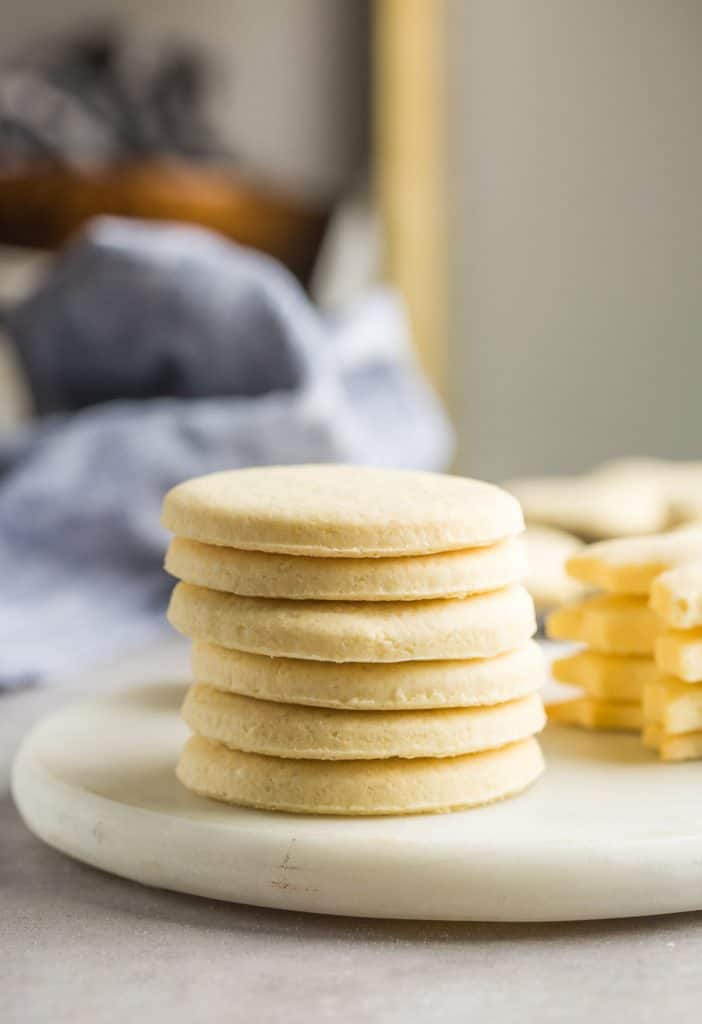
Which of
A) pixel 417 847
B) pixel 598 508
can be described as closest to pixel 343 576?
pixel 417 847

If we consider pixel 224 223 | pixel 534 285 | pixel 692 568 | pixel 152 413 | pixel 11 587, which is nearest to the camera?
pixel 692 568

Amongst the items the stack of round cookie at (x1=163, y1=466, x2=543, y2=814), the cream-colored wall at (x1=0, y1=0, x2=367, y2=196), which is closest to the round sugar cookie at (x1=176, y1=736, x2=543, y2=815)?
the stack of round cookie at (x1=163, y1=466, x2=543, y2=814)

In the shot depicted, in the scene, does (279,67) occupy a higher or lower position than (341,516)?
higher

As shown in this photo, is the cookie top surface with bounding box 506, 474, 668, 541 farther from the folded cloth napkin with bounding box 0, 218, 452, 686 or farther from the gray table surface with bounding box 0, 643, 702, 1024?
the gray table surface with bounding box 0, 643, 702, 1024

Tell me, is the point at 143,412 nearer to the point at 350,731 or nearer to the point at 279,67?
the point at 350,731

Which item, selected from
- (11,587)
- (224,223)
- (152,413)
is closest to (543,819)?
(11,587)

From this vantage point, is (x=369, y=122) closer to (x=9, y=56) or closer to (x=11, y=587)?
(x=9, y=56)
